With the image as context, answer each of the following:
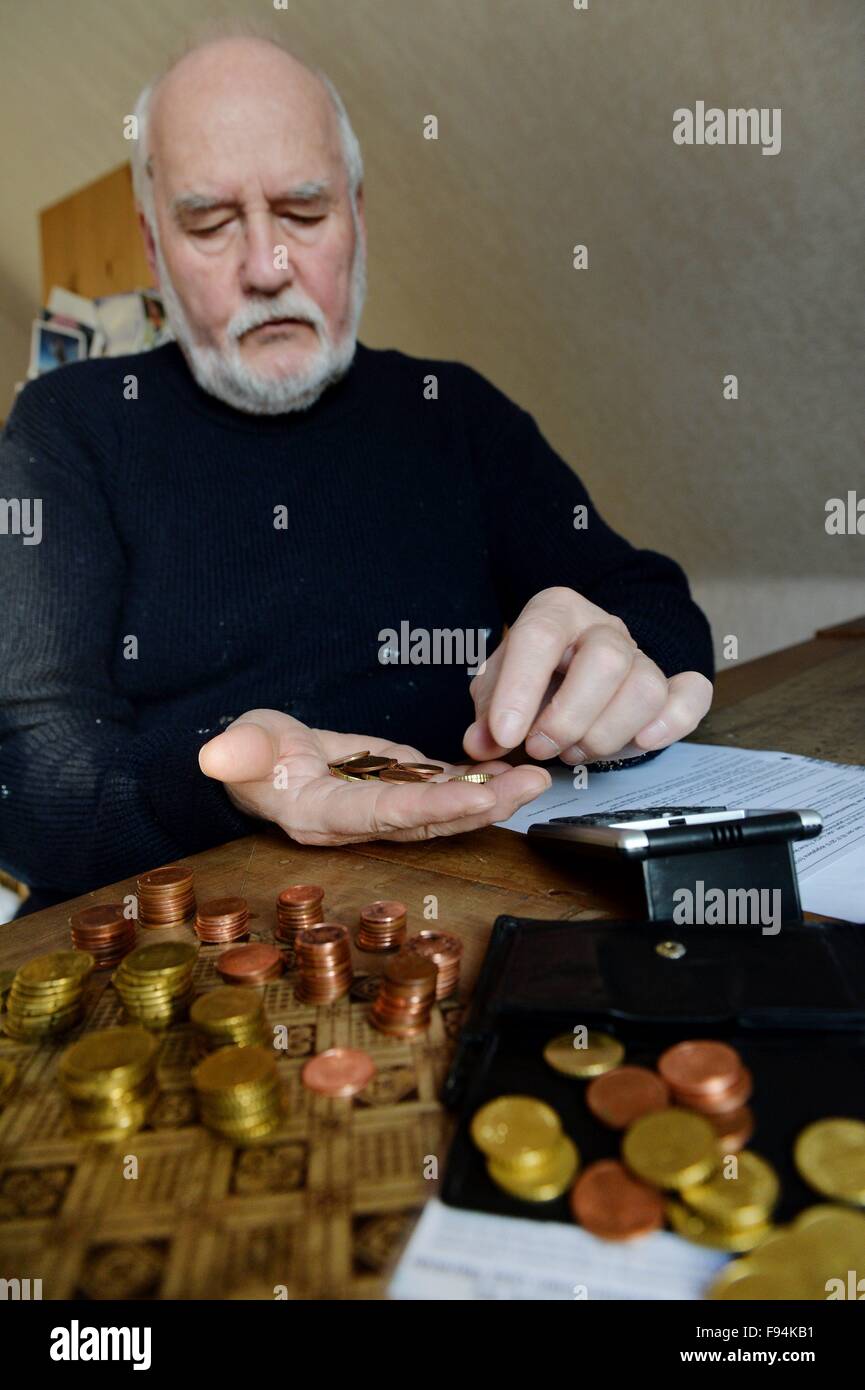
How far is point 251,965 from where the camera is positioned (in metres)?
0.53

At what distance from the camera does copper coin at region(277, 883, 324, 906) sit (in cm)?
60

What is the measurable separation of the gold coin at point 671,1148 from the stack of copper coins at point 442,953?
15 centimetres

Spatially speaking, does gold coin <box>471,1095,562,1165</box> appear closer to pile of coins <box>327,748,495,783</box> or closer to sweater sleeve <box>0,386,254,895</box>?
pile of coins <box>327,748,495,783</box>

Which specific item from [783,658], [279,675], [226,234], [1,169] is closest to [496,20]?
[226,234]

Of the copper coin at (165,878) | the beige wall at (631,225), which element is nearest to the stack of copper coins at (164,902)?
the copper coin at (165,878)

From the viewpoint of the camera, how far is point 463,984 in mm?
501

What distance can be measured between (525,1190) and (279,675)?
38.0 inches

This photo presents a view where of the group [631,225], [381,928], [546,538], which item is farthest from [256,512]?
[631,225]

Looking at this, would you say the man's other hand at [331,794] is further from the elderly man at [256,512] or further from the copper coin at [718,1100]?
the copper coin at [718,1100]

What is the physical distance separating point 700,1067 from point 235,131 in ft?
4.36

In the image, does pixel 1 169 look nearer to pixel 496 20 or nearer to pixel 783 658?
pixel 496 20

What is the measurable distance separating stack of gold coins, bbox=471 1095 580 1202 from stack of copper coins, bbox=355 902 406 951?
194mm

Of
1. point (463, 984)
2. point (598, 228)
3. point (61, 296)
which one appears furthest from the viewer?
point (61, 296)

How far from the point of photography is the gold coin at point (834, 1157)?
319mm
